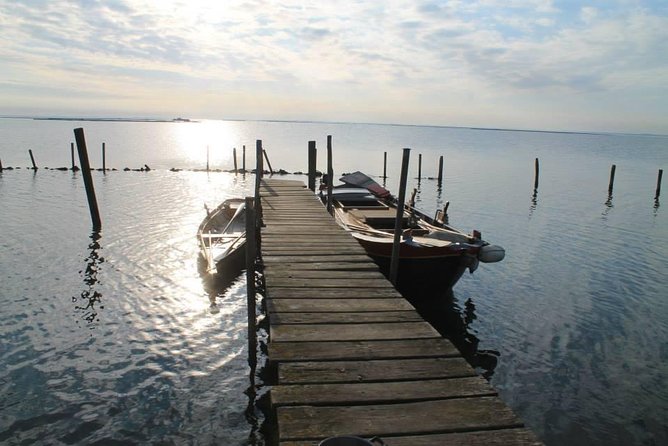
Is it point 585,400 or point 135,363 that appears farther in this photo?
point 135,363

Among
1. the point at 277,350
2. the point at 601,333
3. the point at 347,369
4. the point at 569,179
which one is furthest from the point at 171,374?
the point at 569,179

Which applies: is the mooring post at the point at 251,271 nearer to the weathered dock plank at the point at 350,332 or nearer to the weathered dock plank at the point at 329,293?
the weathered dock plank at the point at 329,293

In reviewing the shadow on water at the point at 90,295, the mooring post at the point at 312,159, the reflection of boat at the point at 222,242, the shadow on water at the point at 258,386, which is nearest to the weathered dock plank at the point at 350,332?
the shadow on water at the point at 258,386

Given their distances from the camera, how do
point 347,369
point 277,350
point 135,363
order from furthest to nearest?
point 135,363
point 277,350
point 347,369

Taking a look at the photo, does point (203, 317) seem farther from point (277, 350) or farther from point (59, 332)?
point (277, 350)

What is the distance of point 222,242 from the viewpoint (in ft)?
50.9

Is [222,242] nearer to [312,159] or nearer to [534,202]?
[312,159]

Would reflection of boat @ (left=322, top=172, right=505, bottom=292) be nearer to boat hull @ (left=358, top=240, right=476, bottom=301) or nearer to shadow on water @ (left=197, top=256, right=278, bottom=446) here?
boat hull @ (left=358, top=240, right=476, bottom=301)

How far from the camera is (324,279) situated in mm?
7695

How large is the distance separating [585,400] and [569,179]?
4285cm

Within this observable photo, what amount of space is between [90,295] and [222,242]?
14.6 ft

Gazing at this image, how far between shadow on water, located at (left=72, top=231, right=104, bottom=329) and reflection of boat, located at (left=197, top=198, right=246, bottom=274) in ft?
10.1

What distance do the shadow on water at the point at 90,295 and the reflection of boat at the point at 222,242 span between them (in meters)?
3.09

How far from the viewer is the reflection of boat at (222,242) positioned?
46.0 ft
